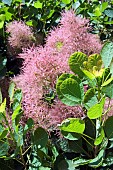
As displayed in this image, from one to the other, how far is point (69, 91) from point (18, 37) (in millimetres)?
340

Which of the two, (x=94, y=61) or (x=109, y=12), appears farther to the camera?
(x=109, y=12)

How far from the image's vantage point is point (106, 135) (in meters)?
0.67

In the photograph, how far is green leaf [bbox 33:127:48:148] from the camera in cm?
68

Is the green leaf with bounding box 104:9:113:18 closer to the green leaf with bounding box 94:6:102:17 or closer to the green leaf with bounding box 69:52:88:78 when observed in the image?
the green leaf with bounding box 94:6:102:17

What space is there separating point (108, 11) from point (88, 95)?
0.49 metres

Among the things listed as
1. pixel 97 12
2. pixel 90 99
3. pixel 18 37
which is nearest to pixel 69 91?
pixel 90 99

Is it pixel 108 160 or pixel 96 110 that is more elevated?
pixel 96 110

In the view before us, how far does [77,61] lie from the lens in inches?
26.4

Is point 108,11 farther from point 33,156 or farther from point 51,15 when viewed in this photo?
point 33,156

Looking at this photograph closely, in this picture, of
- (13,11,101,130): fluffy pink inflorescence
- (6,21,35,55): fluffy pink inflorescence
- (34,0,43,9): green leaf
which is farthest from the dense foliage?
(34,0,43,9): green leaf

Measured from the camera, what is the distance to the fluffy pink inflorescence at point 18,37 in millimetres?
937

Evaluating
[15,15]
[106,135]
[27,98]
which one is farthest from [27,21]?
[106,135]

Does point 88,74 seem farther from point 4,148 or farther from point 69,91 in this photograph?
point 4,148

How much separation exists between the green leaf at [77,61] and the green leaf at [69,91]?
2 cm
